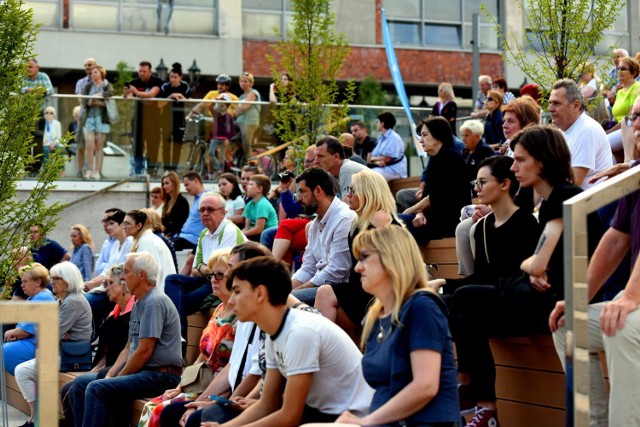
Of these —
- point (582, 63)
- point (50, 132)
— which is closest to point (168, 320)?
point (582, 63)

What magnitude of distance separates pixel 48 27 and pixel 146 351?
946 inches

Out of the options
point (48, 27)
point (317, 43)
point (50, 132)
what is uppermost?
point (48, 27)

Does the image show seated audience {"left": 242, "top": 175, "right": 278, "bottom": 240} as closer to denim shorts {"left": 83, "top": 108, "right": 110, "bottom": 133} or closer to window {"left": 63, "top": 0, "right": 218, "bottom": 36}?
denim shorts {"left": 83, "top": 108, "right": 110, "bottom": 133}

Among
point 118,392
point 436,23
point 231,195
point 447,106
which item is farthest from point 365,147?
point 436,23

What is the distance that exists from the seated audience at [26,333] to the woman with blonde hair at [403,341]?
1.52 m

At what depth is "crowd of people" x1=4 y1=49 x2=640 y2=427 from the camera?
5.05 m

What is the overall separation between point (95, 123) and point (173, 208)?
4307mm

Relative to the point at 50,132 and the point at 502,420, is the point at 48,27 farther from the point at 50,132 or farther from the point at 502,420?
the point at 502,420

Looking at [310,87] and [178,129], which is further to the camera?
[178,129]

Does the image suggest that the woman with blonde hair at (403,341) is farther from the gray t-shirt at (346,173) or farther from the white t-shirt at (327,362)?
the gray t-shirt at (346,173)

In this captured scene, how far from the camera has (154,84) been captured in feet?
63.2

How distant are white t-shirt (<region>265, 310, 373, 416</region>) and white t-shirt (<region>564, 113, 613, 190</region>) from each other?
295 cm

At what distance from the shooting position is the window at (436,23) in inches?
1377

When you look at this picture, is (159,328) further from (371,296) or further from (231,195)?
(231,195)
